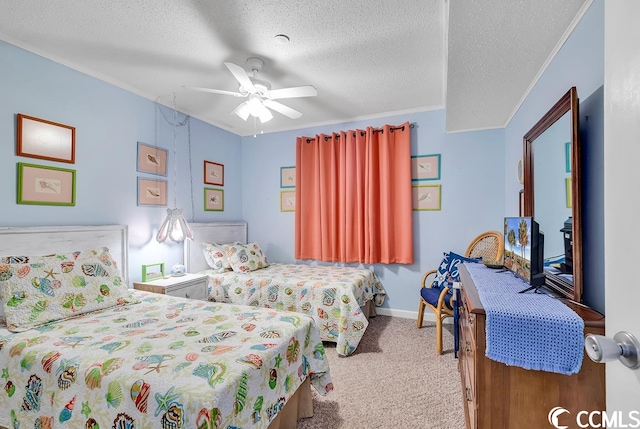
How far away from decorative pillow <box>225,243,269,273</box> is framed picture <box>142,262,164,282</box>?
0.74 meters

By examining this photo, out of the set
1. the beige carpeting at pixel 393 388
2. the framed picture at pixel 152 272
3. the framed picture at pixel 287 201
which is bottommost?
the beige carpeting at pixel 393 388

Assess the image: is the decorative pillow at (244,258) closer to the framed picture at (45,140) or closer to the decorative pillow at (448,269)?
the framed picture at (45,140)

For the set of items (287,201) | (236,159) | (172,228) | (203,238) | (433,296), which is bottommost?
(433,296)

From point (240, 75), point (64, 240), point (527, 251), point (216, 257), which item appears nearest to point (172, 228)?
point (216, 257)

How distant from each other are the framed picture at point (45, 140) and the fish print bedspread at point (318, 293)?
176 cm

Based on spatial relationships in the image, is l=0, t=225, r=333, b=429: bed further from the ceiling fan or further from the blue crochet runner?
the ceiling fan

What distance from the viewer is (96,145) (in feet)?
8.63

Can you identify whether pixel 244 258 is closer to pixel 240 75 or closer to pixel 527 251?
pixel 240 75

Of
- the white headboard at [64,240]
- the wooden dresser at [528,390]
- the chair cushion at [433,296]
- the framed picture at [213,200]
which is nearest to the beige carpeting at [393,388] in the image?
the chair cushion at [433,296]

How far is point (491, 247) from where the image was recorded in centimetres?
302

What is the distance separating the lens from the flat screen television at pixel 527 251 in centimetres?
151

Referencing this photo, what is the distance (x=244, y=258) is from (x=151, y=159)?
4.91 ft

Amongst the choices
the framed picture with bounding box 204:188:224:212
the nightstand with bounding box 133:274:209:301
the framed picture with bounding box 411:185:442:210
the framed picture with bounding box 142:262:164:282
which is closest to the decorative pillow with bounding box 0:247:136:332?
the nightstand with bounding box 133:274:209:301

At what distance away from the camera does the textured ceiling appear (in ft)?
5.36
